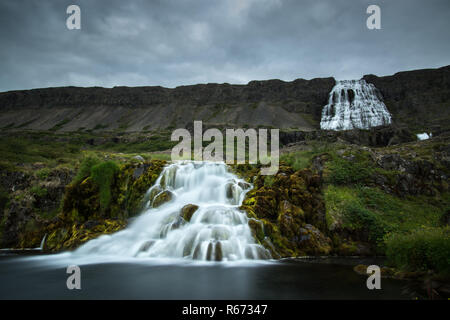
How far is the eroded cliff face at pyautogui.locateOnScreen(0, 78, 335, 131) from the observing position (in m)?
96.7

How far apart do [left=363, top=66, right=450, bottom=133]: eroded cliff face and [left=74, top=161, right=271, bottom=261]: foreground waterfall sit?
243 feet

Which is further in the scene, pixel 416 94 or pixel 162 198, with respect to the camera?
pixel 416 94

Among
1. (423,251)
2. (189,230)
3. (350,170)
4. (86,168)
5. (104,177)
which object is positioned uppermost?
(86,168)

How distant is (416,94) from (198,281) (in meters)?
101

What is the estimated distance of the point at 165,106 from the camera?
11300 centimetres

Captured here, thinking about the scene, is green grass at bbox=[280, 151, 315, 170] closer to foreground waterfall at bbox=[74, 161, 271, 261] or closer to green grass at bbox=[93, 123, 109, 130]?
foreground waterfall at bbox=[74, 161, 271, 261]

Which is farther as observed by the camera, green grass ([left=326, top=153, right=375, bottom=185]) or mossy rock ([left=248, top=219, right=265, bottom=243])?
green grass ([left=326, top=153, right=375, bottom=185])

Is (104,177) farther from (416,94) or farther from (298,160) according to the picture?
(416,94)

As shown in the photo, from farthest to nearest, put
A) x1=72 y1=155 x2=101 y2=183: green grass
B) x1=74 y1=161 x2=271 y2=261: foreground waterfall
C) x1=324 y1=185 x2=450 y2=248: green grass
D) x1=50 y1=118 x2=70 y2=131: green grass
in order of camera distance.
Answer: x1=50 y1=118 x2=70 y2=131: green grass < x1=72 y1=155 x2=101 y2=183: green grass < x1=324 y1=185 x2=450 y2=248: green grass < x1=74 y1=161 x2=271 y2=261: foreground waterfall

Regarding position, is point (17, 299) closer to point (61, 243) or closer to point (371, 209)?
point (61, 243)

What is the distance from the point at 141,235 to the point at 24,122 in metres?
122

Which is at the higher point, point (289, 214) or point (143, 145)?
point (143, 145)

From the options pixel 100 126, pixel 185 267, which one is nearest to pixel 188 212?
pixel 185 267

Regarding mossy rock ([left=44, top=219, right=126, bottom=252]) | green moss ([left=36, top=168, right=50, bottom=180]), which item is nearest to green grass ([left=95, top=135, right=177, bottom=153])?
green moss ([left=36, top=168, right=50, bottom=180])
